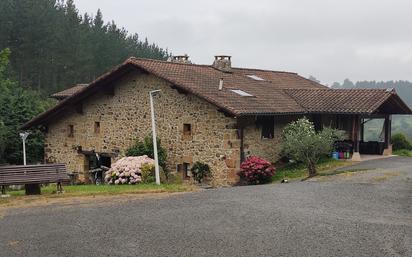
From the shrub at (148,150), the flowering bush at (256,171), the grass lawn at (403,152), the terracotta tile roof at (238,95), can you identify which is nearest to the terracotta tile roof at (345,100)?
the terracotta tile roof at (238,95)

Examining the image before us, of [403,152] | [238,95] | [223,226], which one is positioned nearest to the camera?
[223,226]

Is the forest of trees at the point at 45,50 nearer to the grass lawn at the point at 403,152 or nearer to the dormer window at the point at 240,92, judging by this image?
the dormer window at the point at 240,92

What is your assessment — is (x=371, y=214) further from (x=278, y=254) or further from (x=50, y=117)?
(x=50, y=117)

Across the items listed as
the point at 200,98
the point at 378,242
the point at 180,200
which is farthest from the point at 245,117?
the point at 378,242

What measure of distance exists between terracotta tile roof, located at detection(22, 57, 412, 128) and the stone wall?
0.60m

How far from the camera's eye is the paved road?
7.88m

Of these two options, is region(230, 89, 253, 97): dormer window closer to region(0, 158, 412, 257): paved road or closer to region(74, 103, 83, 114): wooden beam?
region(74, 103, 83, 114): wooden beam

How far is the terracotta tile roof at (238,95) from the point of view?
1931 cm

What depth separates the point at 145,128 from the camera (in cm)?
2158

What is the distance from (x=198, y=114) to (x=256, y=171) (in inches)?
136

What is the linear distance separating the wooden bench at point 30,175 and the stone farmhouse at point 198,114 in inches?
283

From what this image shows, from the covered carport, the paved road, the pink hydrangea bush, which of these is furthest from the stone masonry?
the paved road

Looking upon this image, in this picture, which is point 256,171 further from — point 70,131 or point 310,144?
point 70,131

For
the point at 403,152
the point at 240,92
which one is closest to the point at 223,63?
the point at 240,92
